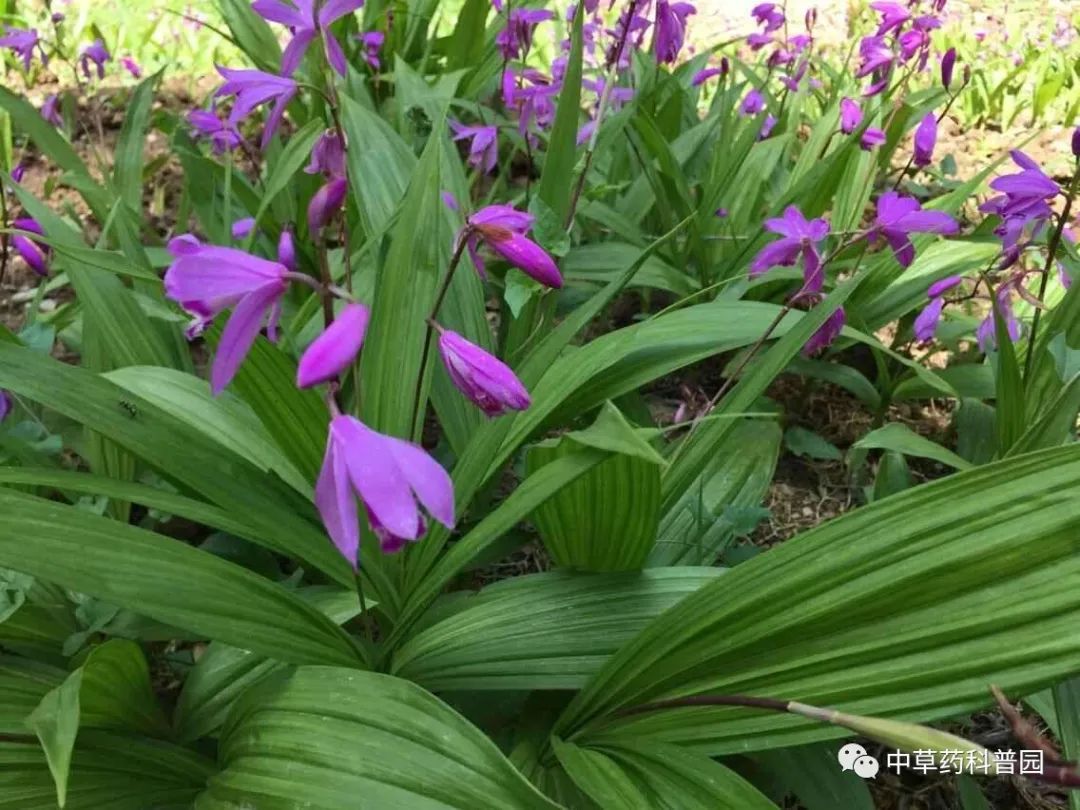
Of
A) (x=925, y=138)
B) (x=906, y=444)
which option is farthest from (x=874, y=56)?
(x=906, y=444)

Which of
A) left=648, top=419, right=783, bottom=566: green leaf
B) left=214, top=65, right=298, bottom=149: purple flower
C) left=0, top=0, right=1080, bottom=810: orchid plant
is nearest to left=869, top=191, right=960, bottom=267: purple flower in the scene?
left=0, top=0, right=1080, bottom=810: orchid plant

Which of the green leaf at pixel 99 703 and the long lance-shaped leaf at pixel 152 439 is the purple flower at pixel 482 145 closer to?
the long lance-shaped leaf at pixel 152 439

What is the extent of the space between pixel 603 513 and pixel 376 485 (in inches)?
18.6

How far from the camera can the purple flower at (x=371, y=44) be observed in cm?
256

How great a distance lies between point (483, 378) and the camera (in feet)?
2.81

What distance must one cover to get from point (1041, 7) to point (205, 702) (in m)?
5.99

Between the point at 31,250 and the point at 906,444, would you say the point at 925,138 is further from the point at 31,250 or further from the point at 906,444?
the point at 31,250

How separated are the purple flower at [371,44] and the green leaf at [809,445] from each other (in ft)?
5.45

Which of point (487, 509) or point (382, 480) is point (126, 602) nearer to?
point (382, 480)

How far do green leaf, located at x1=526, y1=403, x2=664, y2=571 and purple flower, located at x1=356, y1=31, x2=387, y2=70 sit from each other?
1856 millimetres

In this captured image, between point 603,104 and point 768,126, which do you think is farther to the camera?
point 768,126

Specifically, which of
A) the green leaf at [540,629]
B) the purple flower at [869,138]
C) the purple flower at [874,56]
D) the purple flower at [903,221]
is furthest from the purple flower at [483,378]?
the purple flower at [874,56]

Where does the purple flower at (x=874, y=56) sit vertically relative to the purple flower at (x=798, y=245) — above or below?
above

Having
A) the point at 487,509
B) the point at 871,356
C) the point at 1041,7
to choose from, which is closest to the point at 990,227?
the point at 871,356
